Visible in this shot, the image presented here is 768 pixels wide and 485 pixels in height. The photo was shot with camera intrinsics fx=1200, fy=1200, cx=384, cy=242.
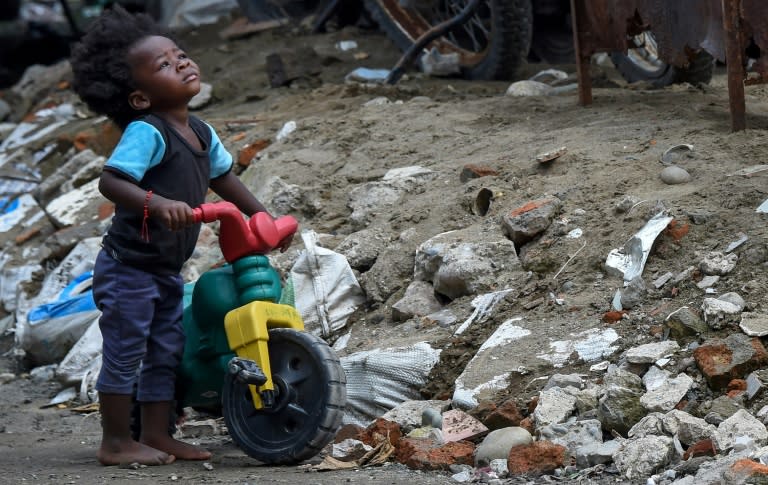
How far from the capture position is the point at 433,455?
354 cm

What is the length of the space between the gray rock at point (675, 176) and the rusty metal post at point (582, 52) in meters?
1.81

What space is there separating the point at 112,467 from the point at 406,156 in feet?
9.45

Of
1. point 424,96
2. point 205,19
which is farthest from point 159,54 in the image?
point 205,19

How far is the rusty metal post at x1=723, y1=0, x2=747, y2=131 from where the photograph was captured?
518cm

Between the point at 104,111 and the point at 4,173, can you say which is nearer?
the point at 104,111

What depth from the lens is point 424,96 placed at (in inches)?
309

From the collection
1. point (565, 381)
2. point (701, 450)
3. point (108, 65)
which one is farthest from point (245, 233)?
point (701, 450)

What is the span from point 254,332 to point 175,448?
575mm

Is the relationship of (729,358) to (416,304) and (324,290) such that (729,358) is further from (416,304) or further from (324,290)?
(324,290)

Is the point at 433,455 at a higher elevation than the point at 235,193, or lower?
lower

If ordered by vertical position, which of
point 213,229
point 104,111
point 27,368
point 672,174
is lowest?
point 27,368

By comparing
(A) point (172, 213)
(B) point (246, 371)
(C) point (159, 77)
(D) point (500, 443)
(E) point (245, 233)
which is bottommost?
(D) point (500, 443)

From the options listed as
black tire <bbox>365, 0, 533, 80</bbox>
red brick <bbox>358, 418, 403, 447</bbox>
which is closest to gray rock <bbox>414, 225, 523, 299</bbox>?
red brick <bbox>358, 418, 403, 447</bbox>

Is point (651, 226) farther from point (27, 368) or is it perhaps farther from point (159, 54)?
point (27, 368)
